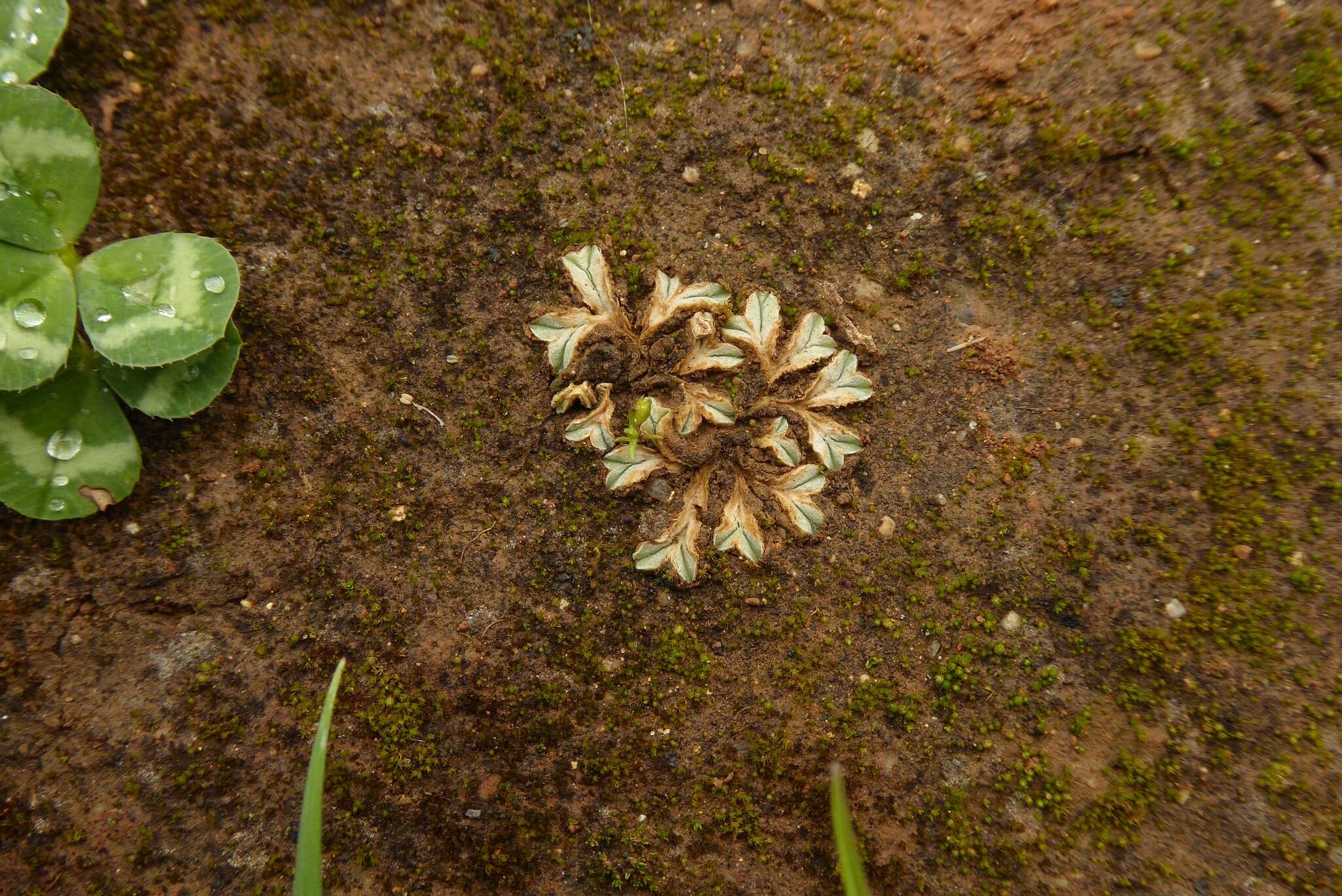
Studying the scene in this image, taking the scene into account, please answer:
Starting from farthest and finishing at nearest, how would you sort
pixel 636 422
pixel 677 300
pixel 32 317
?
1. pixel 677 300
2. pixel 636 422
3. pixel 32 317

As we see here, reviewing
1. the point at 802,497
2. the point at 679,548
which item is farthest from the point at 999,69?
the point at 679,548

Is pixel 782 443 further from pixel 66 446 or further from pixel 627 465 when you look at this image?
pixel 66 446

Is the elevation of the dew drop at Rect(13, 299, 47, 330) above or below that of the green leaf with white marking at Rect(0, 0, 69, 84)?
below

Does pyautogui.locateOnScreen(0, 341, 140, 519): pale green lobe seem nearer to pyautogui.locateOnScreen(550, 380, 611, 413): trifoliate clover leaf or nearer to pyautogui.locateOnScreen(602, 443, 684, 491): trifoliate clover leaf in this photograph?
pyautogui.locateOnScreen(550, 380, 611, 413): trifoliate clover leaf

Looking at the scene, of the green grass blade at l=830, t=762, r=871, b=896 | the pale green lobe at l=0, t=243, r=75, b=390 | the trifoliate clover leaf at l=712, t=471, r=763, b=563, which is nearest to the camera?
the green grass blade at l=830, t=762, r=871, b=896

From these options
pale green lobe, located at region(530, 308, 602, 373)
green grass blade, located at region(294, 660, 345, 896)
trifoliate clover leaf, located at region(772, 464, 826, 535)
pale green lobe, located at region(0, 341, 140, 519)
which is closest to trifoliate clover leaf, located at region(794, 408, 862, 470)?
trifoliate clover leaf, located at region(772, 464, 826, 535)

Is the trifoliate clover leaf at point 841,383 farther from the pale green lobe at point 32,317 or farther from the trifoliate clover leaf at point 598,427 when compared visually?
the pale green lobe at point 32,317
